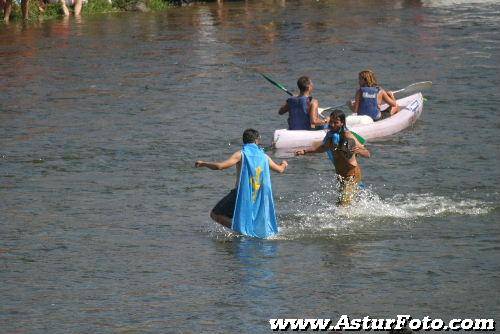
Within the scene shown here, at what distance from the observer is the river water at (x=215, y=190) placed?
12.4m

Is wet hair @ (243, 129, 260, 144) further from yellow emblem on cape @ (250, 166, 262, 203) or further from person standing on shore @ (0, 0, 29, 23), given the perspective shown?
person standing on shore @ (0, 0, 29, 23)

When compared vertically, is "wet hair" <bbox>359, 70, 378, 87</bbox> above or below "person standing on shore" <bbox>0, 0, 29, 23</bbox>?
above

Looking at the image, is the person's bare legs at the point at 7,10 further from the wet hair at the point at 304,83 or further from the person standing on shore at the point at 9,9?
the wet hair at the point at 304,83

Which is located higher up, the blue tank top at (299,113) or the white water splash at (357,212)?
the blue tank top at (299,113)

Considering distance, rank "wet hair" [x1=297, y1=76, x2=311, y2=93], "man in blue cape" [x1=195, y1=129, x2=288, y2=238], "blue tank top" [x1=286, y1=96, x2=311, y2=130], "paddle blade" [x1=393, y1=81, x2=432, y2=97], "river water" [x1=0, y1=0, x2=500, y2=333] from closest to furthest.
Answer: "river water" [x1=0, y1=0, x2=500, y2=333] < "man in blue cape" [x1=195, y1=129, x2=288, y2=238] < "wet hair" [x1=297, y1=76, x2=311, y2=93] < "blue tank top" [x1=286, y1=96, x2=311, y2=130] < "paddle blade" [x1=393, y1=81, x2=432, y2=97]

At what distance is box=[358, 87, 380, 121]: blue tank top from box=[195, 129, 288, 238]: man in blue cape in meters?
6.73

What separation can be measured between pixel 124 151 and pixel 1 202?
3.71 m

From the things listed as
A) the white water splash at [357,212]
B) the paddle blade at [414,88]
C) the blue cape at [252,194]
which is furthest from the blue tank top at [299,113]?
the blue cape at [252,194]

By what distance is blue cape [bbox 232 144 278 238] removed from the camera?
14.0 meters

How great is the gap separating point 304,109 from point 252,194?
6.03 m

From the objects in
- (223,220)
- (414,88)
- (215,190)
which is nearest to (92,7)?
(414,88)

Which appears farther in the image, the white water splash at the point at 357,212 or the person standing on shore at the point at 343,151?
the person standing on shore at the point at 343,151

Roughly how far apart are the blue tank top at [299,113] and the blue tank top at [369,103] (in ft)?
4.31

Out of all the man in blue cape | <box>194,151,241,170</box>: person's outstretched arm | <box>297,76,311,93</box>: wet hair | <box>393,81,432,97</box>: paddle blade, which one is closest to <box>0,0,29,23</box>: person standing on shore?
<box>393,81,432,97</box>: paddle blade
